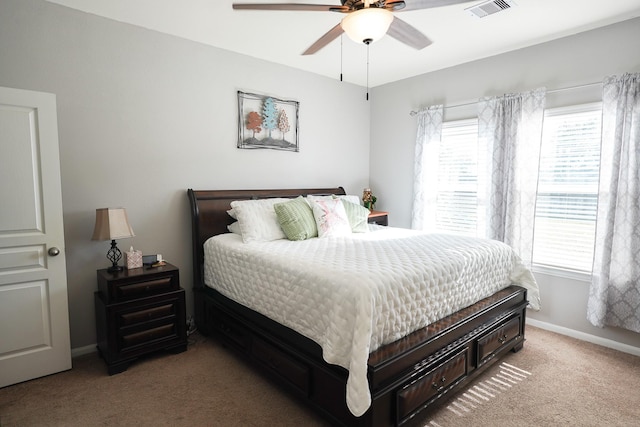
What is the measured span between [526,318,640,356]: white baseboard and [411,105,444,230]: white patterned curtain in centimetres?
153

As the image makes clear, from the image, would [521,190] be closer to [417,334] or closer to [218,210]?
[417,334]

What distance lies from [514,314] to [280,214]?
2.10m

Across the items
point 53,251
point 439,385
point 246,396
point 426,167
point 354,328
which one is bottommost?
point 246,396

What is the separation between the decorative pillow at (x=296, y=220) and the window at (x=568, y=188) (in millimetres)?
2253

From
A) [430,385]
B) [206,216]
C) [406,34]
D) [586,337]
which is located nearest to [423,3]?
[406,34]

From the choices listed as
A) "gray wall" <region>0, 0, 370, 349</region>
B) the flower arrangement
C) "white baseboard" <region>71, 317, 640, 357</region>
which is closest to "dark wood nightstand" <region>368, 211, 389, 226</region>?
the flower arrangement

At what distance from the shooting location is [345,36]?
3301 millimetres

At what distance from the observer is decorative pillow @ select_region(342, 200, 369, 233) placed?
3627mm

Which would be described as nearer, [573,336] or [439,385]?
[439,385]

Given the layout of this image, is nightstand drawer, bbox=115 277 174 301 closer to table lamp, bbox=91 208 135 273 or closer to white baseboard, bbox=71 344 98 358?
table lamp, bbox=91 208 135 273

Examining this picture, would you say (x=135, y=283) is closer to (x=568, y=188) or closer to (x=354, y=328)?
(x=354, y=328)

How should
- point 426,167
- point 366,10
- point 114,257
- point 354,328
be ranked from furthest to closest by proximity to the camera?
1. point 426,167
2. point 114,257
3. point 366,10
4. point 354,328

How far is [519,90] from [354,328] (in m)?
3.15

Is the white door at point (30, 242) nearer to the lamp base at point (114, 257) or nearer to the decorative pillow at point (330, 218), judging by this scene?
the lamp base at point (114, 257)
